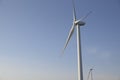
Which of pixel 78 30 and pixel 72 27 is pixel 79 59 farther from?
pixel 72 27

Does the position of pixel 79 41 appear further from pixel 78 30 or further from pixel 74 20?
pixel 74 20

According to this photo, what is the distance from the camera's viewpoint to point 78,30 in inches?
2372

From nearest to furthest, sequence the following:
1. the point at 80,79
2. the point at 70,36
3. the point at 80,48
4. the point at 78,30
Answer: the point at 80,79 → the point at 80,48 → the point at 78,30 → the point at 70,36

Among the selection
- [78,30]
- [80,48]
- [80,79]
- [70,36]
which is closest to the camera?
[80,79]

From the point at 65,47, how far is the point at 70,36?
13.5ft

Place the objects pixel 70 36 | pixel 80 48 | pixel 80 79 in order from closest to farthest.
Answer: pixel 80 79 < pixel 80 48 < pixel 70 36

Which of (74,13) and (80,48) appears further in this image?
(74,13)

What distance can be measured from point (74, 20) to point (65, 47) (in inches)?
406

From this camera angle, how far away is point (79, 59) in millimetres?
54688

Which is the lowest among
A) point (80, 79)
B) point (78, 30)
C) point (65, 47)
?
point (80, 79)

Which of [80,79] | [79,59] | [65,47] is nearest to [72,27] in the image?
[65,47]

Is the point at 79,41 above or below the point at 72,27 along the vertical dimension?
below

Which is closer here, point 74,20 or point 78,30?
point 78,30

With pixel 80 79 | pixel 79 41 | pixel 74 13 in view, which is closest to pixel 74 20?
pixel 74 13
